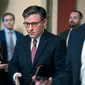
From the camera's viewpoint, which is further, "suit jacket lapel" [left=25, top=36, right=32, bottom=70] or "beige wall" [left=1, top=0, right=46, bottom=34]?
"beige wall" [left=1, top=0, right=46, bottom=34]

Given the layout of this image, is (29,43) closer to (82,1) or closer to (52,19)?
(52,19)

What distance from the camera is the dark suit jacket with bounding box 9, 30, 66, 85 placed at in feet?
7.32

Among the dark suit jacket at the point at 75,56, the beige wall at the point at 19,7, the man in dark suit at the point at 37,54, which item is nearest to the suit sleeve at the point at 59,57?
the man in dark suit at the point at 37,54

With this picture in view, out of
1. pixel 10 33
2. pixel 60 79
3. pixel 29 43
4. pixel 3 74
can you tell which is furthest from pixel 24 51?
pixel 10 33

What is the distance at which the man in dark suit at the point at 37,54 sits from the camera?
2230 mm

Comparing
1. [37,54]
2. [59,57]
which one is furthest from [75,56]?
[37,54]

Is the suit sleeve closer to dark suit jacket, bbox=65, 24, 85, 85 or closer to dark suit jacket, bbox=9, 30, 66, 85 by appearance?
dark suit jacket, bbox=9, 30, 66, 85

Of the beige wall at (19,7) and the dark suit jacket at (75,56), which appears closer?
the dark suit jacket at (75,56)

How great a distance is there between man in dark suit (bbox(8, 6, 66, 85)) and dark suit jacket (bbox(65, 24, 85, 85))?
40 centimetres

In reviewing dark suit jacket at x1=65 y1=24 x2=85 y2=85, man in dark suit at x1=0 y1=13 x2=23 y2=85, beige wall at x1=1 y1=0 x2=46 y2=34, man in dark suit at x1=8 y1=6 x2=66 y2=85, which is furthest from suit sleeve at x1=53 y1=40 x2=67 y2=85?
beige wall at x1=1 y1=0 x2=46 y2=34

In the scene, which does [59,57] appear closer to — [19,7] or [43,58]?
[43,58]

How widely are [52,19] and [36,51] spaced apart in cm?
308

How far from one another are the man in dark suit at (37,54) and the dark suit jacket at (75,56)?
399 mm

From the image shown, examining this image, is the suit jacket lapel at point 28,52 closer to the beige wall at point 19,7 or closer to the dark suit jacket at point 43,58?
the dark suit jacket at point 43,58
